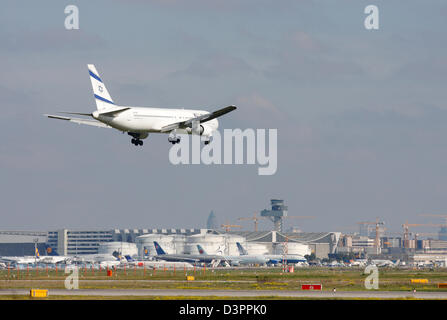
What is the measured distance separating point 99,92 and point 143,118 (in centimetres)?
697

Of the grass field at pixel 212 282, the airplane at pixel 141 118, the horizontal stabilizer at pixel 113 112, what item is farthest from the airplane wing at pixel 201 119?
the grass field at pixel 212 282

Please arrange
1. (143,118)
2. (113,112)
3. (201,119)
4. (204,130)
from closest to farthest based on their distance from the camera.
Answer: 1. (113,112)
2. (143,118)
3. (201,119)
4. (204,130)

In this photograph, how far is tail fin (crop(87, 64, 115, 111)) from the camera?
98.7m

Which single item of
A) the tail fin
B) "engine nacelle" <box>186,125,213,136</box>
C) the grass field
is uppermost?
the tail fin

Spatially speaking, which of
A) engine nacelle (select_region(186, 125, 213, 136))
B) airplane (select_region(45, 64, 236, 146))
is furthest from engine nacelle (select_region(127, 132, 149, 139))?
engine nacelle (select_region(186, 125, 213, 136))

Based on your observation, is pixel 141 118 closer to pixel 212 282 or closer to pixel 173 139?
pixel 173 139

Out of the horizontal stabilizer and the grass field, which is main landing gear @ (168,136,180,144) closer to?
the horizontal stabilizer

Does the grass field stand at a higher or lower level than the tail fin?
lower

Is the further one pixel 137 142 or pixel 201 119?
pixel 201 119

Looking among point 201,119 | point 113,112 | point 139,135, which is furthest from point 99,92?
point 201,119

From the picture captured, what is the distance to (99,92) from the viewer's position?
9950cm

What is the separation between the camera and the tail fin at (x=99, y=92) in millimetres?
98688
